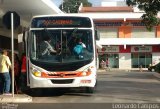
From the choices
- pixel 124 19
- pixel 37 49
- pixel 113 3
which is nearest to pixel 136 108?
pixel 37 49

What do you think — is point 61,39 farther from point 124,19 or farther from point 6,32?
point 124,19

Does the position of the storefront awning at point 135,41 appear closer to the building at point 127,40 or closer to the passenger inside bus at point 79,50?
the building at point 127,40

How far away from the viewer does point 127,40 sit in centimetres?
6084

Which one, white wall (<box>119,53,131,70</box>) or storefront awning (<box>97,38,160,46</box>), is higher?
storefront awning (<box>97,38,160,46</box>)

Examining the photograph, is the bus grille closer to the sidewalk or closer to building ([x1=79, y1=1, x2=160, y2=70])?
the sidewalk

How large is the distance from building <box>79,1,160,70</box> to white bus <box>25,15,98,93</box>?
144 ft

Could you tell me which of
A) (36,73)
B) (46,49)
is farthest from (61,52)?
Result: (36,73)

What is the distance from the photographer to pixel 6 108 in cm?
1337

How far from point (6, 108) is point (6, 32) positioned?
17.3m

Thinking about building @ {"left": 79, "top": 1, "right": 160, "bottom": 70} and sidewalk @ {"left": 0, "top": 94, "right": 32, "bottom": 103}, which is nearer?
sidewalk @ {"left": 0, "top": 94, "right": 32, "bottom": 103}

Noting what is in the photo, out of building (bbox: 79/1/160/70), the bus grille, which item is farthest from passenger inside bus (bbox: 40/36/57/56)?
building (bbox: 79/1/160/70)

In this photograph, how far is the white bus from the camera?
1639 centimetres

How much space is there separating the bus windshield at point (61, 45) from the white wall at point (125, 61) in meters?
44.6

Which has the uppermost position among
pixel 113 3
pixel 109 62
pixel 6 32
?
pixel 113 3
